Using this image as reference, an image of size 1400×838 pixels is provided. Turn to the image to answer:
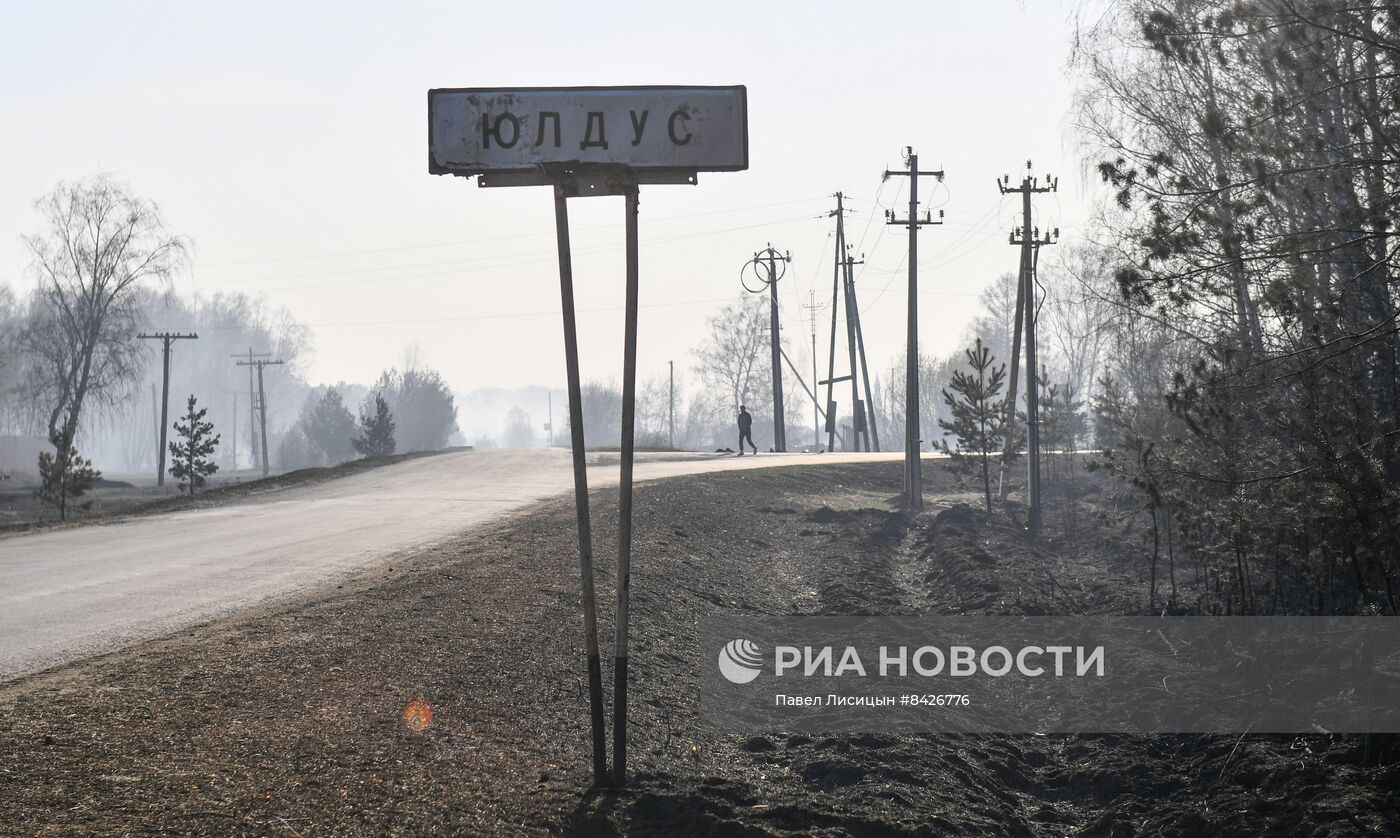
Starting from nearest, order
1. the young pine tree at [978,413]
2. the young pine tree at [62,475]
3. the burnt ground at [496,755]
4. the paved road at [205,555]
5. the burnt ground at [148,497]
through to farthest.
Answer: the burnt ground at [496,755]
the paved road at [205,555]
the burnt ground at [148,497]
the young pine tree at [978,413]
the young pine tree at [62,475]

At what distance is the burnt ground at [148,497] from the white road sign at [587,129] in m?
13.2

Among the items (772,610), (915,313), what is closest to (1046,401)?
(915,313)

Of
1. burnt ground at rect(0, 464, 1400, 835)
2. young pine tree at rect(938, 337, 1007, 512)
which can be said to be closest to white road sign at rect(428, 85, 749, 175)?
burnt ground at rect(0, 464, 1400, 835)

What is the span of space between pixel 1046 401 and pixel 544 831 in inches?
1147

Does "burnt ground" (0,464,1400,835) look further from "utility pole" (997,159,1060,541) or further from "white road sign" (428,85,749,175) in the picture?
"utility pole" (997,159,1060,541)

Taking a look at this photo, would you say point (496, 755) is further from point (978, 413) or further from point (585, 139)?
point (978, 413)

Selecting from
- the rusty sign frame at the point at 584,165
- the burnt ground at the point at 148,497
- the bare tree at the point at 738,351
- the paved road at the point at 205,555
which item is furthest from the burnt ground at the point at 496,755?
the bare tree at the point at 738,351

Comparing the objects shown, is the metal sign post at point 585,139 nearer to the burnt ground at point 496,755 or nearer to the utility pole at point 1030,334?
the burnt ground at point 496,755

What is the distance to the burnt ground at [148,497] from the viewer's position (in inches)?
775

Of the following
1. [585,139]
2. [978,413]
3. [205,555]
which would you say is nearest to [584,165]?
[585,139]

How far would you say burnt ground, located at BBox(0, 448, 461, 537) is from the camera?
64.6ft

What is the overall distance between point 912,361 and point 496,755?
21.0 m

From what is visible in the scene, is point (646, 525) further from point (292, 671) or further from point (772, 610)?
point (292, 671)

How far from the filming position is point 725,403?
96.8 meters
